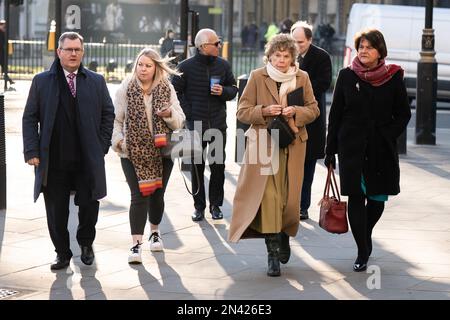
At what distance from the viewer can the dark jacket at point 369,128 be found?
8.44m

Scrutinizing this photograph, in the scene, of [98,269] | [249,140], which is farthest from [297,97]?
[98,269]

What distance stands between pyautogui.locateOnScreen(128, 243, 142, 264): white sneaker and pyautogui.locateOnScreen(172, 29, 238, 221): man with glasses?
76.8 inches

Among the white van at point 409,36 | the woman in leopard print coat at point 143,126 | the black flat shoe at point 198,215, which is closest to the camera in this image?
the woman in leopard print coat at point 143,126

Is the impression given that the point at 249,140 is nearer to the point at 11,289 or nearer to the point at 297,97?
the point at 297,97

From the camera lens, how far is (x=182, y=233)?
10.0 metres

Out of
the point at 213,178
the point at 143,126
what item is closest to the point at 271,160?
the point at 143,126

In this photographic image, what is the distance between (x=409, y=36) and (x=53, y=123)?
17425 millimetres

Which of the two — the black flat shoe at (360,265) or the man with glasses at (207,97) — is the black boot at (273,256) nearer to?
the black flat shoe at (360,265)

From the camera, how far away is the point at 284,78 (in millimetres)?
8438

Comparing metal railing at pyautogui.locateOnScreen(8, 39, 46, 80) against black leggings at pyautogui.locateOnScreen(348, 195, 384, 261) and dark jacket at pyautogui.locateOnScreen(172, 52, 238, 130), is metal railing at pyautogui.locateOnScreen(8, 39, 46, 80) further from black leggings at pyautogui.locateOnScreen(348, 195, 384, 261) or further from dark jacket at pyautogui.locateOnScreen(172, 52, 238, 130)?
black leggings at pyautogui.locateOnScreen(348, 195, 384, 261)

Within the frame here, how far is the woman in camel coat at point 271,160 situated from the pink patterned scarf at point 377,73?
1.33 feet

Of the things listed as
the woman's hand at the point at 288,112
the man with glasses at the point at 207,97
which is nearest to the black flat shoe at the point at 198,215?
the man with glasses at the point at 207,97

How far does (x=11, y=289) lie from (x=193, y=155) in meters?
2.11

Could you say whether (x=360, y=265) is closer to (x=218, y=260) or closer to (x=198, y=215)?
(x=218, y=260)
